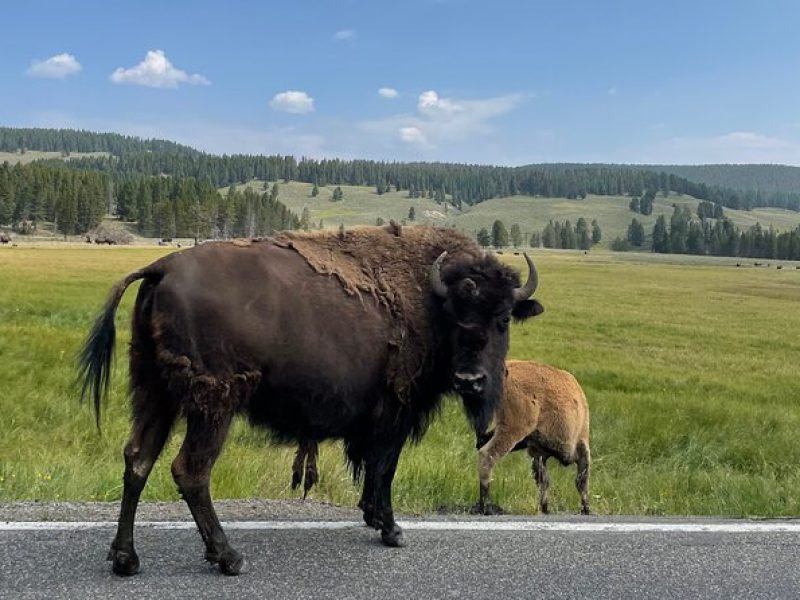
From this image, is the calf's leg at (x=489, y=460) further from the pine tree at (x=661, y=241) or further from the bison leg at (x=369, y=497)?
the pine tree at (x=661, y=241)

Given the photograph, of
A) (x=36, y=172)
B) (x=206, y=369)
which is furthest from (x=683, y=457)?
(x=36, y=172)

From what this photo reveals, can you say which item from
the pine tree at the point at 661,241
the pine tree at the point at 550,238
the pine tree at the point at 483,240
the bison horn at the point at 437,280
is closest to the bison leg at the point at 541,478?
the pine tree at the point at 483,240

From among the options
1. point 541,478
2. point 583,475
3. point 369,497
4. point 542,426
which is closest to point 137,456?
point 369,497

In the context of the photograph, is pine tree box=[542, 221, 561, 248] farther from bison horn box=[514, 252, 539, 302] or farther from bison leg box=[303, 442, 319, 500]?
bison horn box=[514, 252, 539, 302]

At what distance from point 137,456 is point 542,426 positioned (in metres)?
4.17

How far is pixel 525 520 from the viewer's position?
17.0 feet

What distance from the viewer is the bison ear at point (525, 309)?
17.7 ft

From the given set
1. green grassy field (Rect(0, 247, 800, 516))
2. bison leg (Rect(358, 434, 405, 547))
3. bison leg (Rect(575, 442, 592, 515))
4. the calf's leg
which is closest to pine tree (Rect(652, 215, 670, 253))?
green grassy field (Rect(0, 247, 800, 516))

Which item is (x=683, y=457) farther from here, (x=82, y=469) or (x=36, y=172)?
(x=36, y=172)

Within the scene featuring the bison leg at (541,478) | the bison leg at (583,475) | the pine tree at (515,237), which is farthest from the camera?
the pine tree at (515,237)

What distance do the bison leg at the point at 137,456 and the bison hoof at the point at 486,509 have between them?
2743mm

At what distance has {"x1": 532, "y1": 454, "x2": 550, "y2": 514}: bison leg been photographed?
6.62 m

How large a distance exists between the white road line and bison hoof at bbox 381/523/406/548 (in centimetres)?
34

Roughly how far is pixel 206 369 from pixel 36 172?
5016 inches
